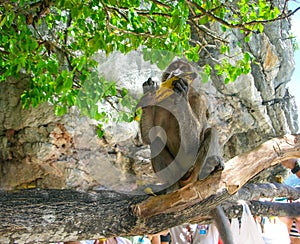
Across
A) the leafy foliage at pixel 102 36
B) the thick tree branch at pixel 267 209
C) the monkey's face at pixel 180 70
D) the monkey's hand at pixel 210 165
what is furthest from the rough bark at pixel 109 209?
the leafy foliage at pixel 102 36

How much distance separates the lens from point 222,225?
1945mm

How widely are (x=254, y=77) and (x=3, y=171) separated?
184 inches

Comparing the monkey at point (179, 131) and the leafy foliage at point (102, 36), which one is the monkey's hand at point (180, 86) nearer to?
the monkey at point (179, 131)

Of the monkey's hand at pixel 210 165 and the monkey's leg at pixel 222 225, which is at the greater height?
the monkey's hand at pixel 210 165

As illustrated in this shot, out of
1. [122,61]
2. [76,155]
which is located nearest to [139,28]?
[122,61]

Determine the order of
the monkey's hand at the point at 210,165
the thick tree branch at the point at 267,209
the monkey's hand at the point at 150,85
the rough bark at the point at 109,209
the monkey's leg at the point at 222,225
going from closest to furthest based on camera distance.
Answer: the rough bark at the point at 109,209, the monkey's hand at the point at 150,85, the monkey's hand at the point at 210,165, the monkey's leg at the point at 222,225, the thick tree branch at the point at 267,209

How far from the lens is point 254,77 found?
21.7 ft

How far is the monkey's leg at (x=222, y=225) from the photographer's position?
6.18 ft

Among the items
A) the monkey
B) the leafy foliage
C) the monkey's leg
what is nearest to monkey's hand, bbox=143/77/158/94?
the monkey

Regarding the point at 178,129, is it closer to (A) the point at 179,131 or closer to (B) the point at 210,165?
(A) the point at 179,131

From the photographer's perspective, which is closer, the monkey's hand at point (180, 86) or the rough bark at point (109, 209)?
the rough bark at point (109, 209)

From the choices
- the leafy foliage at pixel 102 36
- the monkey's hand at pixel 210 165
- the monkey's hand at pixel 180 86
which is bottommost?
the monkey's hand at pixel 210 165

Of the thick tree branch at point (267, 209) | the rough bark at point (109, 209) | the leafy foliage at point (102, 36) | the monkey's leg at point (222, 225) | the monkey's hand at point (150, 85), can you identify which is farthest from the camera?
the leafy foliage at point (102, 36)

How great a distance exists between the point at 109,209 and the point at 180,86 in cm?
70
